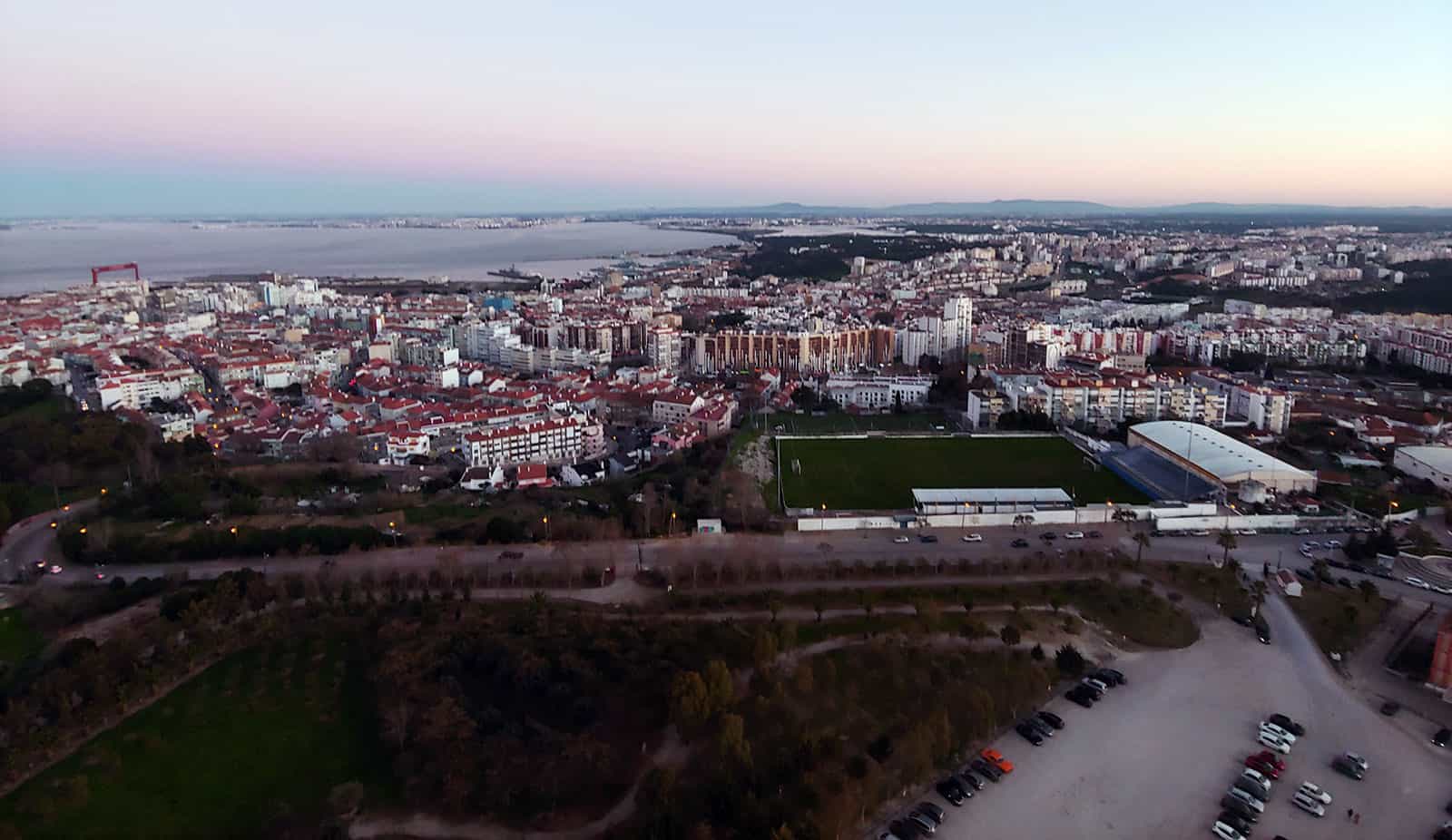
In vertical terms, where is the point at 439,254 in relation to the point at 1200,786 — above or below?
above

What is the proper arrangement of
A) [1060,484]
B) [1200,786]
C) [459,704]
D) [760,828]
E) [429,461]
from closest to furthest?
[760,828] → [1200,786] → [459,704] → [1060,484] → [429,461]

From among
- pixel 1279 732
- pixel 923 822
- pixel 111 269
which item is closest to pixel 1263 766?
pixel 1279 732

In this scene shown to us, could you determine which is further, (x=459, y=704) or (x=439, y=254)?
(x=439, y=254)

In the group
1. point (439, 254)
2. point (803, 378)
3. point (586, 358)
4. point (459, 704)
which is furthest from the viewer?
point (439, 254)

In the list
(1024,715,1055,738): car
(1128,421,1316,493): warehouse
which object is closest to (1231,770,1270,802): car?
(1024,715,1055,738): car

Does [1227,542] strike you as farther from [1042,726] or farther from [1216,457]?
[1042,726]

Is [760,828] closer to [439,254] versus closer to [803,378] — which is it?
[803,378]

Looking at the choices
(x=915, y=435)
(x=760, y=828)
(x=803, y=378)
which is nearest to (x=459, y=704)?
(x=760, y=828)

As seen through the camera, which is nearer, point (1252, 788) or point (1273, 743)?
point (1252, 788)
